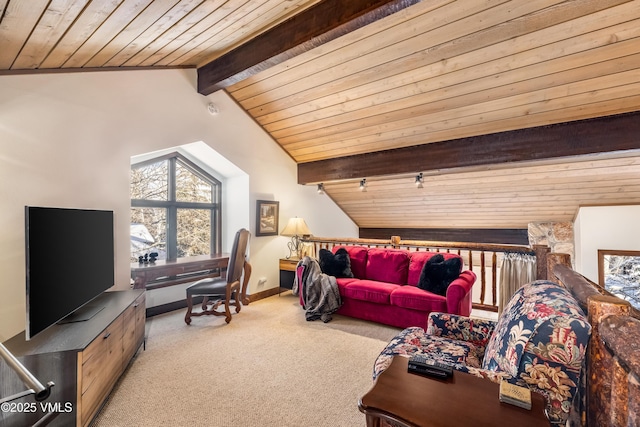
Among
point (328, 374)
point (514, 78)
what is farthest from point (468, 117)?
point (328, 374)

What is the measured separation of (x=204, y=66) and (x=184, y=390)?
3.57 metres

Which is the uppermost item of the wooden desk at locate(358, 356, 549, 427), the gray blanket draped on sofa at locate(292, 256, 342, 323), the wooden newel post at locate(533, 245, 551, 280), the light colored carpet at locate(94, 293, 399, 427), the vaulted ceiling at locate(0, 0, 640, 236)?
the vaulted ceiling at locate(0, 0, 640, 236)

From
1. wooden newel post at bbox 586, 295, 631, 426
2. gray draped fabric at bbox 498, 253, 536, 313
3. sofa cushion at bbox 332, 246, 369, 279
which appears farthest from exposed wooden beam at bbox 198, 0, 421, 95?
gray draped fabric at bbox 498, 253, 536, 313

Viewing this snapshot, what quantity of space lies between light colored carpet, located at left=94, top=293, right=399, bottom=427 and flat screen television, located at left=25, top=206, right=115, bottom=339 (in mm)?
721

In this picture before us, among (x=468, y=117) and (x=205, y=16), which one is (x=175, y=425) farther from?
(x=468, y=117)

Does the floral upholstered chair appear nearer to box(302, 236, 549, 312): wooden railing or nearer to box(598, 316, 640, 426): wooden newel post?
box(598, 316, 640, 426): wooden newel post

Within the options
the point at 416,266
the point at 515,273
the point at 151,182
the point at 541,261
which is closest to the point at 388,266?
the point at 416,266

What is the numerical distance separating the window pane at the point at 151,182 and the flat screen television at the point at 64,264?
139cm

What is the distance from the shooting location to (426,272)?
137 inches

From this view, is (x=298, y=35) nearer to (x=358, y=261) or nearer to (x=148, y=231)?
(x=358, y=261)

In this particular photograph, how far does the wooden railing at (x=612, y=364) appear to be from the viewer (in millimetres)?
887

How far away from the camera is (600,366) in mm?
1244

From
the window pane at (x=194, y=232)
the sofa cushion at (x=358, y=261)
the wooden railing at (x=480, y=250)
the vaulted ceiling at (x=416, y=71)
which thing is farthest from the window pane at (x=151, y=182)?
the sofa cushion at (x=358, y=261)

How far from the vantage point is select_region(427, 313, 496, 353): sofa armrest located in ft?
6.73
